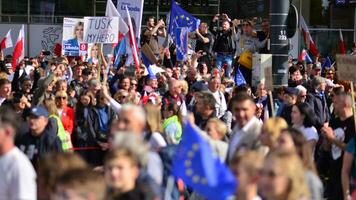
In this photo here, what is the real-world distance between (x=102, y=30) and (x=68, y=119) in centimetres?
505

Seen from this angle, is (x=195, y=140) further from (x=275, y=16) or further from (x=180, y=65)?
(x=180, y=65)

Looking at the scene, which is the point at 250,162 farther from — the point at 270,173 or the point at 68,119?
the point at 68,119

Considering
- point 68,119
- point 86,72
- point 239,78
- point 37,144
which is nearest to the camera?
point 37,144

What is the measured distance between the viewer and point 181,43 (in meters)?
18.8

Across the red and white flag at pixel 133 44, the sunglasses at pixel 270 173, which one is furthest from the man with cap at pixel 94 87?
the sunglasses at pixel 270 173

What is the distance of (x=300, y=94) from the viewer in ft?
40.6

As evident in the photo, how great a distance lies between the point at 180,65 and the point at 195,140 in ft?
39.9

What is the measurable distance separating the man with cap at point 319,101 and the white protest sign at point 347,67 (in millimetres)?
1617

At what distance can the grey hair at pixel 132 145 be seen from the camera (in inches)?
224

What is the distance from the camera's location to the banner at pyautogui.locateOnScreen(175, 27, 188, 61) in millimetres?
18781

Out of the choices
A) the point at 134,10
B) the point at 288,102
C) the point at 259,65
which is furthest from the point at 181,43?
the point at 288,102

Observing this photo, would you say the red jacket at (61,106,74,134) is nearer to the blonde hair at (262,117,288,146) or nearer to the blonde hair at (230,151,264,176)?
the blonde hair at (262,117,288,146)

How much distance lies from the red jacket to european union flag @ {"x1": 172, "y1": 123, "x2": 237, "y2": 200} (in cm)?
463

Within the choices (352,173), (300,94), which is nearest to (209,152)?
(352,173)
